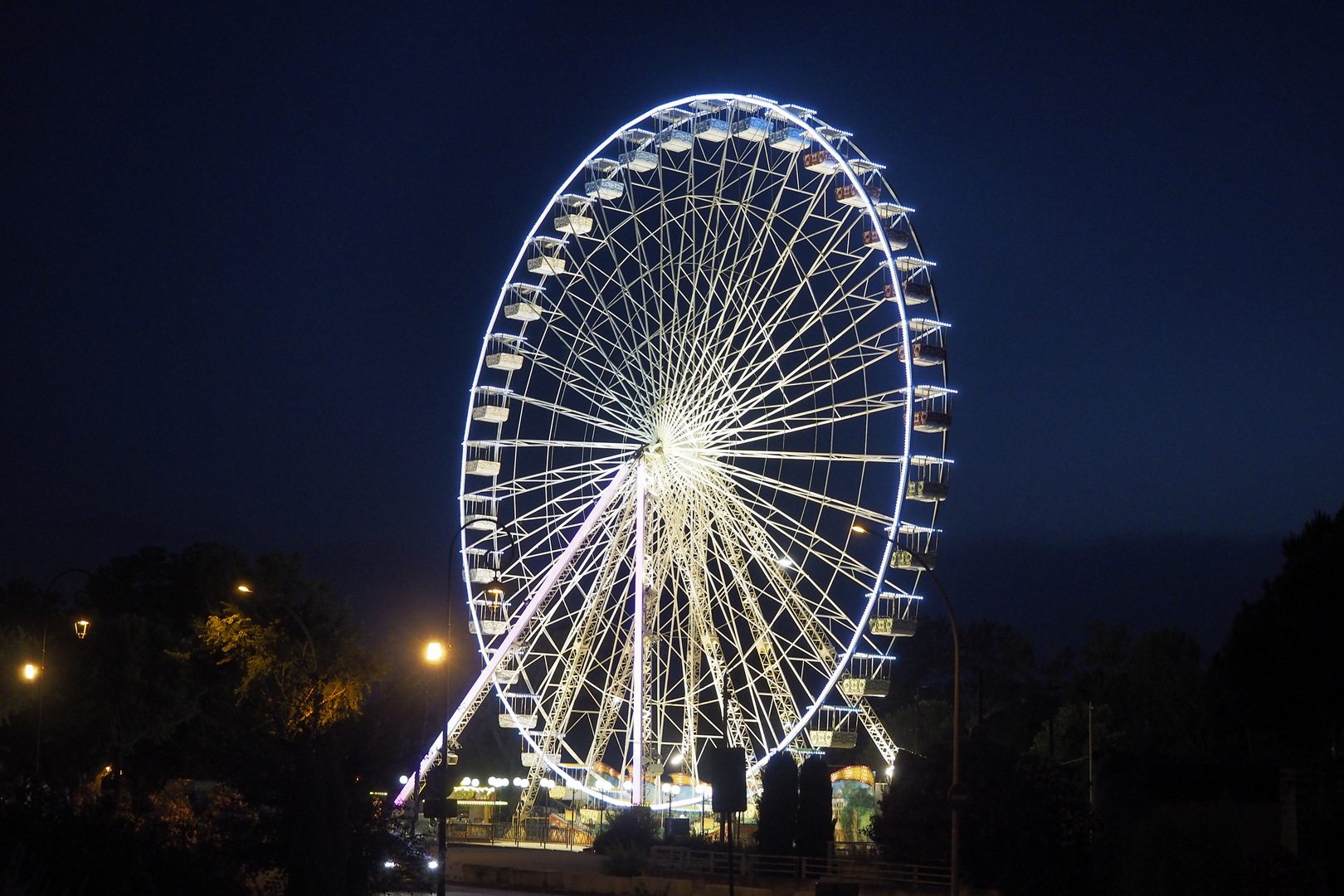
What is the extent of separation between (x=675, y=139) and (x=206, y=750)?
73.6 ft

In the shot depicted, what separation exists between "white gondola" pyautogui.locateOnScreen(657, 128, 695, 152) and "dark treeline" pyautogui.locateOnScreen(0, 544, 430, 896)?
1585 cm

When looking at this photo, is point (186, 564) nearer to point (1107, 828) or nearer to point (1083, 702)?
point (1083, 702)

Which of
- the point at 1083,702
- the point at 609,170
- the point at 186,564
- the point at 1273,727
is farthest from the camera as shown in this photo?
the point at 1083,702

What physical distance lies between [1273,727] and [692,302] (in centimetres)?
1776

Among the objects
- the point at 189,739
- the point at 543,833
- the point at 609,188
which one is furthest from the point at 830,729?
the point at 189,739

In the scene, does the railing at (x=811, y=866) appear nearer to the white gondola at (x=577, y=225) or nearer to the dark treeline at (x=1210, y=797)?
the dark treeline at (x=1210, y=797)

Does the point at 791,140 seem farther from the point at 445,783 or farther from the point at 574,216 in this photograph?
the point at 445,783

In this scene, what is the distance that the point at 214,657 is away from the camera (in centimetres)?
6397

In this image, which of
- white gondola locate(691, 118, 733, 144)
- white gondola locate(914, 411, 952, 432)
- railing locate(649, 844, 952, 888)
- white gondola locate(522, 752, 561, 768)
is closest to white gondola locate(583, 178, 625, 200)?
white gondola locate(691, 118, 733, 144)

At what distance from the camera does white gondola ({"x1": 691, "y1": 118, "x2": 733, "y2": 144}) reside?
140 ft

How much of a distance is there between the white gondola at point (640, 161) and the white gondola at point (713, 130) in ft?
4.83

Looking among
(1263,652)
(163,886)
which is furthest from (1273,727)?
(163,886)

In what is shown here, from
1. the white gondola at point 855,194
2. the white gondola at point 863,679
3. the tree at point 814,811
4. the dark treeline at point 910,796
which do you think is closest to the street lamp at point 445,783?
the dark treeline at point 910,796

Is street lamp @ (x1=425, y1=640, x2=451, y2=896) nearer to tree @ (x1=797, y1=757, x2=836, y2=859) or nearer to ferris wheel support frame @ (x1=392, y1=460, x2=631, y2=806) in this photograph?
ferris wheel support frame @ (x1=392, y1=460, x2=631, y2=806)
